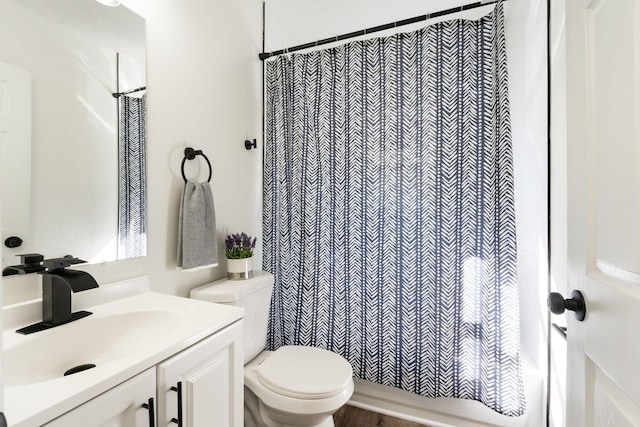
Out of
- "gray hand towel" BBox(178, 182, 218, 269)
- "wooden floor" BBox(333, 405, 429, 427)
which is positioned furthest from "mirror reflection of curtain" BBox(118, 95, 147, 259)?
"wooden floor" BBox(333, 405, 429, 427)

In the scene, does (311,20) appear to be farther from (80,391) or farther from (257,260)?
(80,391)

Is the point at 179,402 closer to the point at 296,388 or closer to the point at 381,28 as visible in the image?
the point at 296,388

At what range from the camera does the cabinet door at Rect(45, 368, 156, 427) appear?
0.59m

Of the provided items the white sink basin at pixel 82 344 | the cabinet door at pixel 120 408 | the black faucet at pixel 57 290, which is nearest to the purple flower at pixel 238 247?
the white sink basin at pixel 82 344

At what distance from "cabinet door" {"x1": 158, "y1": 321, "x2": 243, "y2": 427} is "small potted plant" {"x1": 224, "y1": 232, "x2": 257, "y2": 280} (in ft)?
1.76

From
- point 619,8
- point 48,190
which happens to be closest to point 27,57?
point 48,190

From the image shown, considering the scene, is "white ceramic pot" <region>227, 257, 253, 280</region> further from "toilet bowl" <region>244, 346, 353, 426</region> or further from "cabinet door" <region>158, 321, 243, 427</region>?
"cabinet door" <region>158, 321, 243, 427</region>

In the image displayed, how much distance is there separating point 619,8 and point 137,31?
57.2 inches

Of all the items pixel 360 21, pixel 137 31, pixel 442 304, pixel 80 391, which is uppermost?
pixel 360 21

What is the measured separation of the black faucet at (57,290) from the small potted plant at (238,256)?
0.69 m

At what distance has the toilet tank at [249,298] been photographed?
53.7 inches

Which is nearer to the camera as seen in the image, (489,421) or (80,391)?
(80,391)

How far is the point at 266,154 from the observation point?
187 cm

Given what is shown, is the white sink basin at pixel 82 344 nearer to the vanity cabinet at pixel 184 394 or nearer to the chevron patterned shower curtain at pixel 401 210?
the vanity cabinet at pixel 184 394
